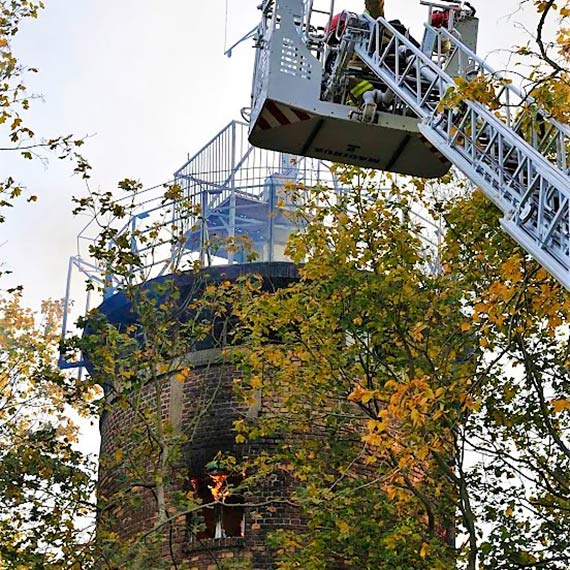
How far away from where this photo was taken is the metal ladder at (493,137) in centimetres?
922

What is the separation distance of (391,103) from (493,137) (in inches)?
Answer: 106

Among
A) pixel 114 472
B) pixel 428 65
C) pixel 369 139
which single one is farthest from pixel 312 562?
pixel 428 65

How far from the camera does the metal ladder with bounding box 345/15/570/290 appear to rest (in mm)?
9219

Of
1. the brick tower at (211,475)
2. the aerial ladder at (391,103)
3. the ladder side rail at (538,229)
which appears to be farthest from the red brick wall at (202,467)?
the ladder side rail at (538,229)

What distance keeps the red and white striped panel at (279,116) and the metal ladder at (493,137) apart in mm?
927

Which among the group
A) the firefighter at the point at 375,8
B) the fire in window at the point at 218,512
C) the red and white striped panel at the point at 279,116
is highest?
the firefighter at the point at 375,8

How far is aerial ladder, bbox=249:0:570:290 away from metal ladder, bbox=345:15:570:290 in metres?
0.01

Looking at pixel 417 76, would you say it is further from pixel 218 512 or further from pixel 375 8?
pixel 218 512

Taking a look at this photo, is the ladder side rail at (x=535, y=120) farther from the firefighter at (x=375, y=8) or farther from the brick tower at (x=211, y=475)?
the brick tower at (x=211, y=475)

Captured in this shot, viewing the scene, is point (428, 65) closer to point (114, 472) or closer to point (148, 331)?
point (148, 331)

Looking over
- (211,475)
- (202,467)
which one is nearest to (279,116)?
(211,475)

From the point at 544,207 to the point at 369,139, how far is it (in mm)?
3550

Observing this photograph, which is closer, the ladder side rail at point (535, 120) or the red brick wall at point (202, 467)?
the ladder side rail at point (535, 120)

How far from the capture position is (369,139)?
495 inches
